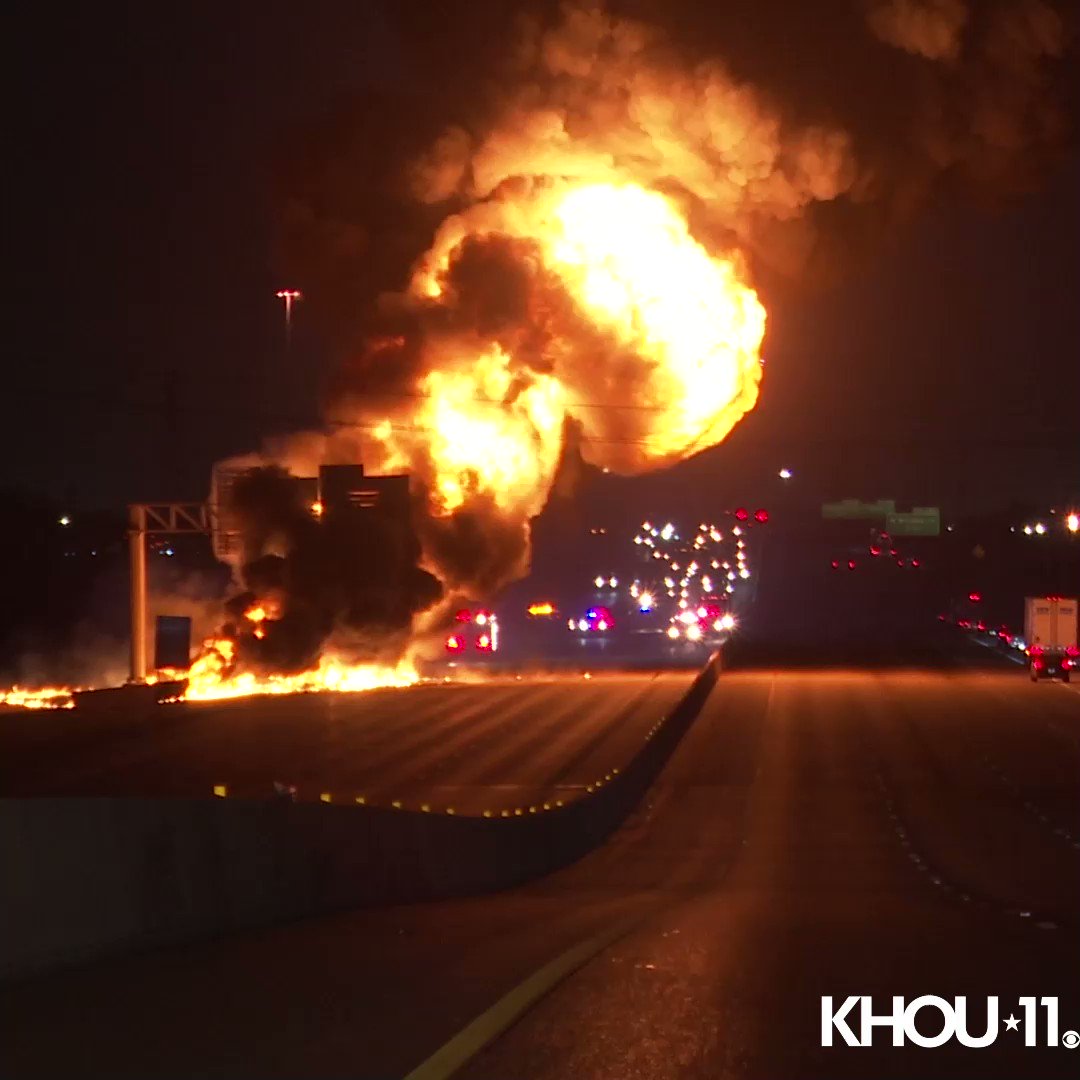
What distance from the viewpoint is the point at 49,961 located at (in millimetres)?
11047

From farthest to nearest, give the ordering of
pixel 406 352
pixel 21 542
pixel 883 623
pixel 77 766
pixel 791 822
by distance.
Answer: pixel 883 623
pixel 21 542
pixel 406 352
pixel 77 766
pixel 791 822

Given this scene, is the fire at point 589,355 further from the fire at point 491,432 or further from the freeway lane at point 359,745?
the freeway lane at point 359,745

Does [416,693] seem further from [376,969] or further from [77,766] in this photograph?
[376,969]

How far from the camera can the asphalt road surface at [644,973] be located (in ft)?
31.1

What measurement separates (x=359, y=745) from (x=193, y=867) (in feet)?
102

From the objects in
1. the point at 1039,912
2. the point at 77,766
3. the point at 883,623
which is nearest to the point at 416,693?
the point at 77,766

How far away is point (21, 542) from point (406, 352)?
5090cm

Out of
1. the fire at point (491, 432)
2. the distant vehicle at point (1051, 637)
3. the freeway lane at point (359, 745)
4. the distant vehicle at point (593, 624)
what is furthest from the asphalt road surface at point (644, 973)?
the distant vehicle at point (593, 624)

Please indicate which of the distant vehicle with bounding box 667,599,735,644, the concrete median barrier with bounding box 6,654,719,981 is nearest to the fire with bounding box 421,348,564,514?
the concrete median barrier with bounding box 6,654,719,981

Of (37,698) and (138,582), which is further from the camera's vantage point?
(138,582)

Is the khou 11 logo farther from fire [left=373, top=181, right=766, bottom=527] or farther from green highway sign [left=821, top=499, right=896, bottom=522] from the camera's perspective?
green highway sign [left=821, top=499, right=896, bottom=522]

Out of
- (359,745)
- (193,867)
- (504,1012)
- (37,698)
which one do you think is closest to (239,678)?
(37,698)

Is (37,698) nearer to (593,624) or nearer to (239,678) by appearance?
(239,678)

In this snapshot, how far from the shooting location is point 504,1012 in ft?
34.5
